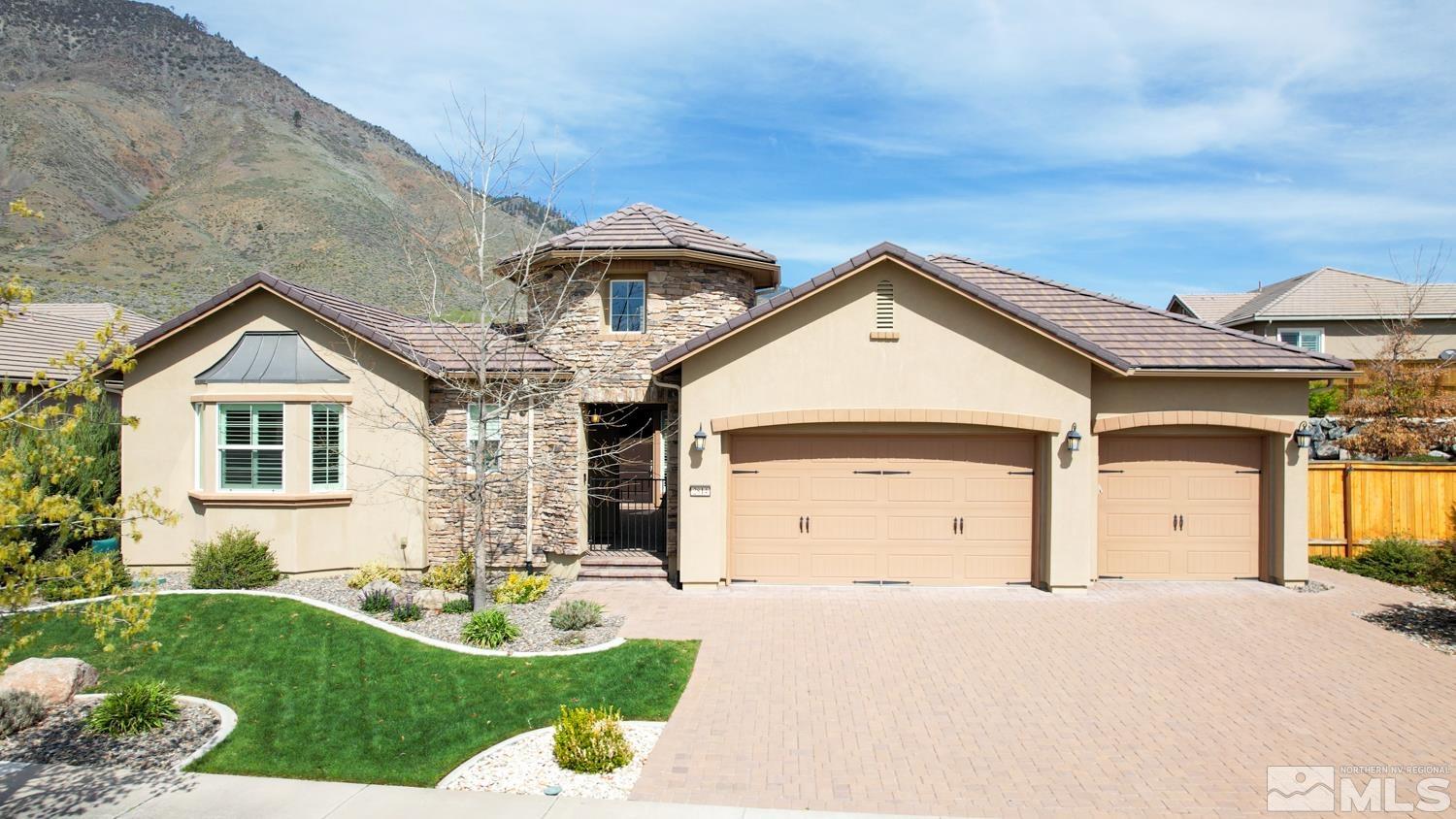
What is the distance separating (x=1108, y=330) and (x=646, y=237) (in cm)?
861

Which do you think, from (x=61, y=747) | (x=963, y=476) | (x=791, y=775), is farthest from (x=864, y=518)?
(x=61, y=747)

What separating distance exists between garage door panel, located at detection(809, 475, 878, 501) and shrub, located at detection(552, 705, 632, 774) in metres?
7.00

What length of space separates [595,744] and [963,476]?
8508mm

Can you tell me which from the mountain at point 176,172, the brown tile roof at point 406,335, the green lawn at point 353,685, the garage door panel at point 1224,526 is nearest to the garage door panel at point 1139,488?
the garage door panel at point 1224,526

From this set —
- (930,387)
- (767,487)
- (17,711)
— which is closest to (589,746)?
(17,711)

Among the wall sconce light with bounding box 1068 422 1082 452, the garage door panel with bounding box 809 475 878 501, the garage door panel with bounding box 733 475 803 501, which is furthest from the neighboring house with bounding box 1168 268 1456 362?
the garage door panel with bounding box 733 475 803 501

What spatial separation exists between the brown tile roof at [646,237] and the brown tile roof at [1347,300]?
2533cm

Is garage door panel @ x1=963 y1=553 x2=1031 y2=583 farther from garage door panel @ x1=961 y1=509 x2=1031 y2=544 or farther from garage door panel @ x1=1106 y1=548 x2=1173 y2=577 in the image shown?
garage door panel @ x1=1106 y1=548 x2=1173 y2=577

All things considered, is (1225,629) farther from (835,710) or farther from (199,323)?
(199,323)

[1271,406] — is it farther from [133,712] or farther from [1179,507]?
[133,712]

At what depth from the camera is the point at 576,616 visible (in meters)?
11.1

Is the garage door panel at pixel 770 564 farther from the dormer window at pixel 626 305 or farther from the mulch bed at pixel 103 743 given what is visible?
the mulch bed at pixel 103 743

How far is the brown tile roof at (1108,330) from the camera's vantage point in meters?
12.9

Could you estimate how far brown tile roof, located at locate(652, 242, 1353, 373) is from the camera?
507 inches
